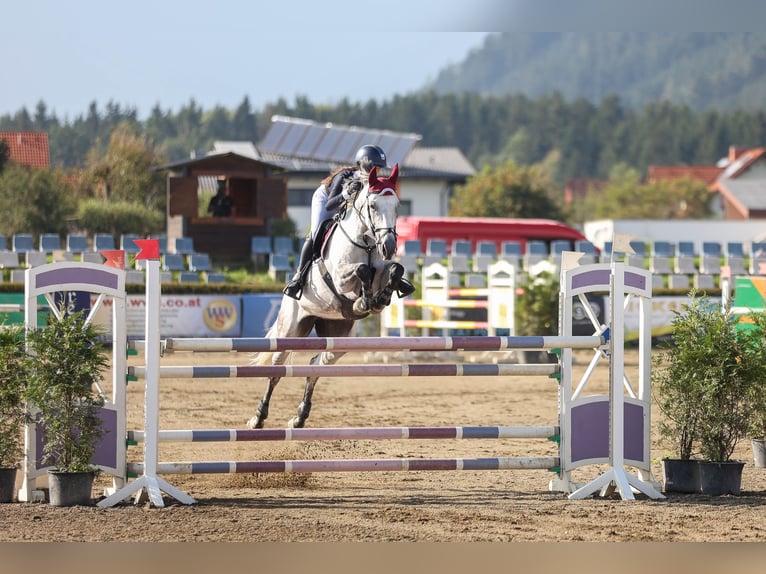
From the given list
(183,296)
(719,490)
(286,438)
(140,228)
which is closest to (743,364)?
(719,490)

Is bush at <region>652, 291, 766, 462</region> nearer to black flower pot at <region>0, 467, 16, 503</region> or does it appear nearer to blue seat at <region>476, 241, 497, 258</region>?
black flower pot at <region>0, 467, 16, 503</region>

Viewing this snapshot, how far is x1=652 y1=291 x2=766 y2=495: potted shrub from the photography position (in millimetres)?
5762

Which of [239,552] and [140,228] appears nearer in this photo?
[239,552]

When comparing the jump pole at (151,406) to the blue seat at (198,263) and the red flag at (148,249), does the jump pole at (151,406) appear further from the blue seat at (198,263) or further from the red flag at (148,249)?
the blue seat at (198,263)

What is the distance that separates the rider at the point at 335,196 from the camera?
274 inches

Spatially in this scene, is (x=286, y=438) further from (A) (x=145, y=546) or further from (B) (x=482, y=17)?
(B) (x=482, y=17)

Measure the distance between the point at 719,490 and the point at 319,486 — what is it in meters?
2.18

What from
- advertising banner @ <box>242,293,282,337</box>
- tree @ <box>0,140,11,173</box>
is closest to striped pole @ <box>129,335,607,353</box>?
advertising banner @ <box>242,293,282,337</box>

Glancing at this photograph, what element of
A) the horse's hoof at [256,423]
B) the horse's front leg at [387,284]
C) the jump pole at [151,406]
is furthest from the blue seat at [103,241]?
the jump pole at [151,406]

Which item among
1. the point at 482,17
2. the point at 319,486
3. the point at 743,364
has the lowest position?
the point at 319,486

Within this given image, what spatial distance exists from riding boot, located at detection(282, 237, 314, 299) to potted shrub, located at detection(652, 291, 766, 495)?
8.13 ft

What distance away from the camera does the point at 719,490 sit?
19.1 feet

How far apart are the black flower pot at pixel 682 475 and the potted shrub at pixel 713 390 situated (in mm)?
22

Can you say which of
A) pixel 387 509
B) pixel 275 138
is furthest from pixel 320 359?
pixel 275 138
